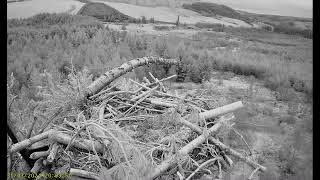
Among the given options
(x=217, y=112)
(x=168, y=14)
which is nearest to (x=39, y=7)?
(x=168, y=14)

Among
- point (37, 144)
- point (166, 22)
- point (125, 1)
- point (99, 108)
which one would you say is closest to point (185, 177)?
point (99, 108)

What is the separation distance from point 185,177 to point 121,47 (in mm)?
8606

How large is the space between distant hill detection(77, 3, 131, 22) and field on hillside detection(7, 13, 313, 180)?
661 cm

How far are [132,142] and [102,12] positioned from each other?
17.4 meters

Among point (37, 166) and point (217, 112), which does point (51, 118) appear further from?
point (217, 112)

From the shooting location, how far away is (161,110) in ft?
15.0

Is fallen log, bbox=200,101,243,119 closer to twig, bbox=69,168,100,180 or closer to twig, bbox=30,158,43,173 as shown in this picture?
twig, bbox=69,168,100,180

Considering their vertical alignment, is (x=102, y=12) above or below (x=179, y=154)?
above

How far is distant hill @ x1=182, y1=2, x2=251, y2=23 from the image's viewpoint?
24.9 metres

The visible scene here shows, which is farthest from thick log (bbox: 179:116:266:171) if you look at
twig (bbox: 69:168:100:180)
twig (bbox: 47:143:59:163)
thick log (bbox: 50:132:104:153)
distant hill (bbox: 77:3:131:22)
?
distant hill (bbox: 77:3:131:22)

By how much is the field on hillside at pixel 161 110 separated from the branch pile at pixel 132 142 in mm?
17

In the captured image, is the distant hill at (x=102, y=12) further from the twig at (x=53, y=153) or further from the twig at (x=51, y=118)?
the twig at (x=53, y=153)
